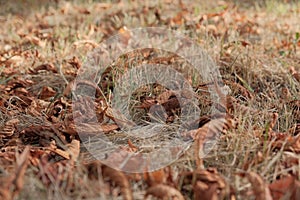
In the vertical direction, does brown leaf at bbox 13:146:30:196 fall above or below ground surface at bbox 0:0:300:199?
above

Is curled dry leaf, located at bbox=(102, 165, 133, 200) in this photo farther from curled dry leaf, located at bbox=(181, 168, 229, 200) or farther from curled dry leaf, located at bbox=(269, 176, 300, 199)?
curled dry leaf, located at bbox=(269, 176, 300, 199)

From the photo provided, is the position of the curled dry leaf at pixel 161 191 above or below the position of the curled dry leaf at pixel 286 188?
above

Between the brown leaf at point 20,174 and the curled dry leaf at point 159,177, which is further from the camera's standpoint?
the curled dry leaf at point 159,177

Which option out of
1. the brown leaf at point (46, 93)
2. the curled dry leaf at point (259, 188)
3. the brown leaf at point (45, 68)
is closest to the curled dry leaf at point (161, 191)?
the curled dry leaf at point (259, 188)

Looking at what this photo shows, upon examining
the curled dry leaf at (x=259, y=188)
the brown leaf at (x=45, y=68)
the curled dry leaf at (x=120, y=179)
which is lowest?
the brown leaf at (x=45, y=68)

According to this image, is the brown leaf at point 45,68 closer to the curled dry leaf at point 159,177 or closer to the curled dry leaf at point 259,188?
the curled dry leaf at point 159,177

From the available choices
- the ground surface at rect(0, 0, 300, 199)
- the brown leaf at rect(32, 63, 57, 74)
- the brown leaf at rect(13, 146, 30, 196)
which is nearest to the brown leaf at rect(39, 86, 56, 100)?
the ground surface at rect(0, 0, 300, 199)

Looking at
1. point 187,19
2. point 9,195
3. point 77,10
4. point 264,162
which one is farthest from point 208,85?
point 77,10

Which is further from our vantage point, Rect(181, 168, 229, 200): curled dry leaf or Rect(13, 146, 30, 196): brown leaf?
Rect(181, 168, 229, 200): curled dry leaf

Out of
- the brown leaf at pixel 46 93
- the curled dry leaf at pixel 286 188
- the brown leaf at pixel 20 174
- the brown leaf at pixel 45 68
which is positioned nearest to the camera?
the brown leaf at pixel 20 174

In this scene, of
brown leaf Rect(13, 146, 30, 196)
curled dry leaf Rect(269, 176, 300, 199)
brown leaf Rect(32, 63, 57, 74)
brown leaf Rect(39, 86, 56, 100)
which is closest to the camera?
brown leaf Rect(13, 146, 30, 196)
